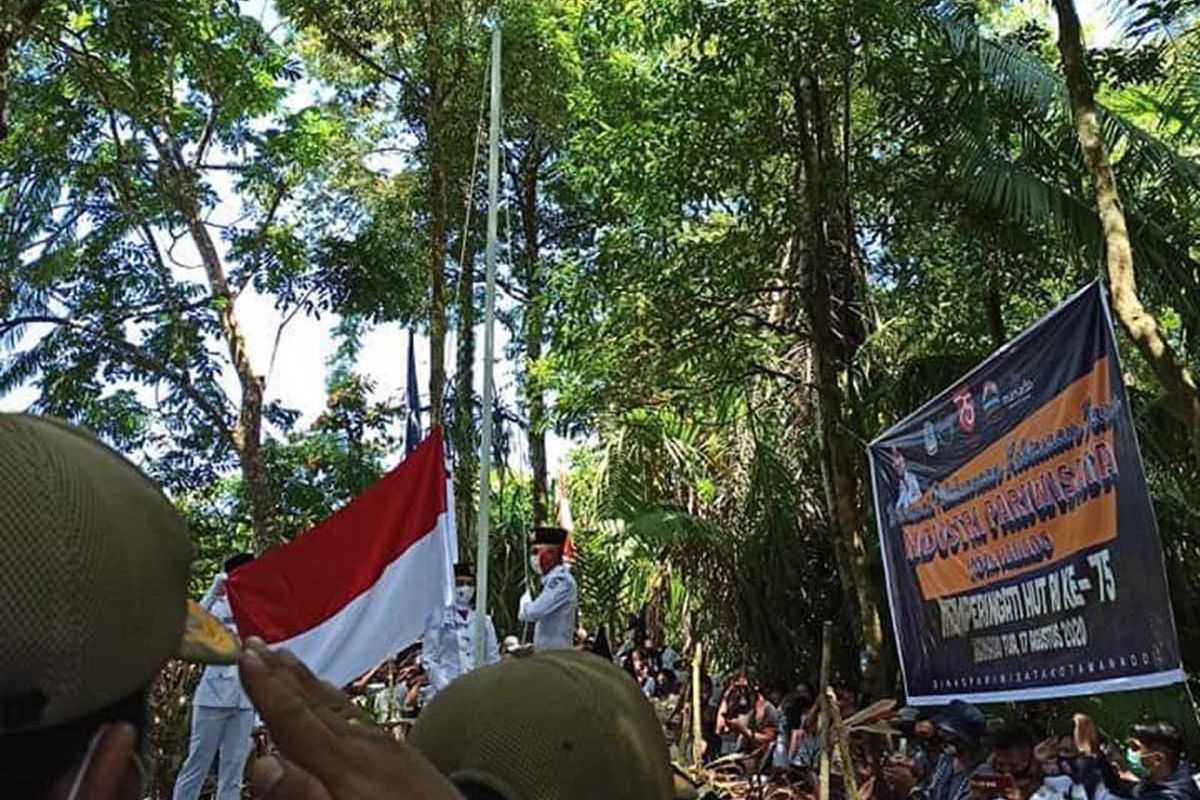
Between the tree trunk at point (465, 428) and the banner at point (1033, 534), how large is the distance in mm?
8718

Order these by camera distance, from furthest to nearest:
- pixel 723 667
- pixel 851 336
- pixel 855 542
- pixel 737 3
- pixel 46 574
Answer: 1. pixel 723 667
2. pixel 851 336
3. pixel 855 542
4. pixel 737 3
5. pixel 46 574

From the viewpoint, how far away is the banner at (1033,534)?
4609 mm

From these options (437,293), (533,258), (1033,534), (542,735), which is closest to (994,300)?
(1033,534)

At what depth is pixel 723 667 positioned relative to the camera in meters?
11.6

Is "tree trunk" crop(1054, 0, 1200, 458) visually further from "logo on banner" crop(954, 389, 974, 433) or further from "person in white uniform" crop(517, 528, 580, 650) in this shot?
"person in white uniform" crop(517, 528, 580, 650)

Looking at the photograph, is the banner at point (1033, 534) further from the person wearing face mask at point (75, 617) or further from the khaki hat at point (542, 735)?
the person wearing face mask at point (75, 617)

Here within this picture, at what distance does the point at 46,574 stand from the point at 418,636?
5.61 m

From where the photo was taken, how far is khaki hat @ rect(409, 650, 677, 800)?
43.9 inches

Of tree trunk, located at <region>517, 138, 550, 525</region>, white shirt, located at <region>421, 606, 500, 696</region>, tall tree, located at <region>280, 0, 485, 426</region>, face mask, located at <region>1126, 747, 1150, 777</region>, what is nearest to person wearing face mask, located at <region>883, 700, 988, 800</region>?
face mask, located at <region>1126, 747, 1150, 777</region>

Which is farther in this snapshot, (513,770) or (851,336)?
(851,336)

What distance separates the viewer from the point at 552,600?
23.0 feet

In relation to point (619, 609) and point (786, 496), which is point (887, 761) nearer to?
point (786, 496)

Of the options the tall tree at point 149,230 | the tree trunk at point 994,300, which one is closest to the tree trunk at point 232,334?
the tall tree at point 149,230

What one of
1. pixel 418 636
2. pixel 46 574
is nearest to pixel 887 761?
pixel 418 636
